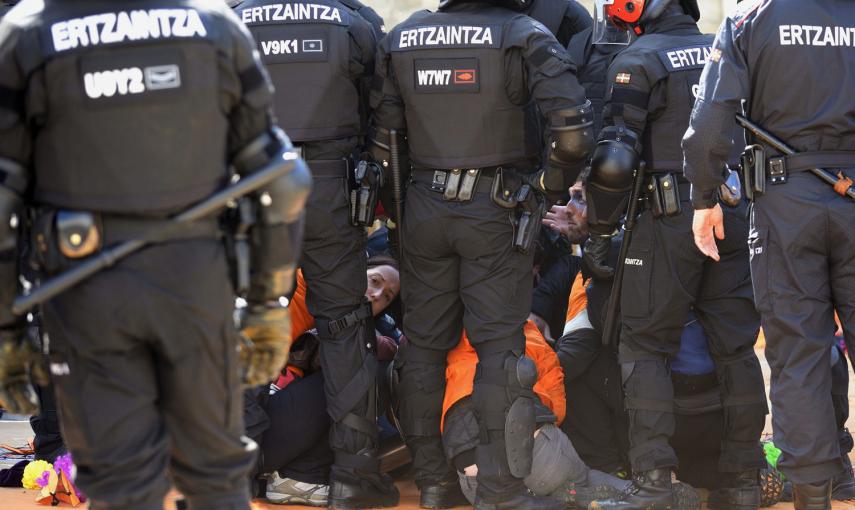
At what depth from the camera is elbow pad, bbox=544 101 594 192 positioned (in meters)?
5.30

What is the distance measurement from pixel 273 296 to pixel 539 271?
10.5ft

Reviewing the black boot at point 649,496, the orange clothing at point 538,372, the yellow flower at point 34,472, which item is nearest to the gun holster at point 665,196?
the orange clothing at point 538,372

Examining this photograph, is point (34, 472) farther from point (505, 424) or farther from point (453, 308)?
point (505, 424)

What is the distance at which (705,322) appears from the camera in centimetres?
555

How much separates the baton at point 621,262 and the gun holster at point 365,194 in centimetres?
110

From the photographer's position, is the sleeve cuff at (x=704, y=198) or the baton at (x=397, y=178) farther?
the baton at (x=397, y=178)

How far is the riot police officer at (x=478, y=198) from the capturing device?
538 centimetres

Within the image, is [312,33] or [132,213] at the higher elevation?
[132,213]

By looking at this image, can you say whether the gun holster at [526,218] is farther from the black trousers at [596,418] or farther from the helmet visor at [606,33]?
the helmet visor at [606,33]

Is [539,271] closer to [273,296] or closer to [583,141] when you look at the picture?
[583,141]

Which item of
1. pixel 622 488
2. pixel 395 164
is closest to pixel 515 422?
pixel 622 488

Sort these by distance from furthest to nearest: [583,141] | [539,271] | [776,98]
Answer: [539,271] → [583,141] → [776,98]

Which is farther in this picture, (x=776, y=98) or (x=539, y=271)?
(x=539, y=271)

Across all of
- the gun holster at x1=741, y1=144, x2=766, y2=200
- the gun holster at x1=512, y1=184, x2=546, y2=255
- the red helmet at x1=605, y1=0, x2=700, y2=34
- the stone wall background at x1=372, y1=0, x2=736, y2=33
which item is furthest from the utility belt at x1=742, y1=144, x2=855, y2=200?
the stone wall background at x1=372, y1=0, x2=736, y2=33
